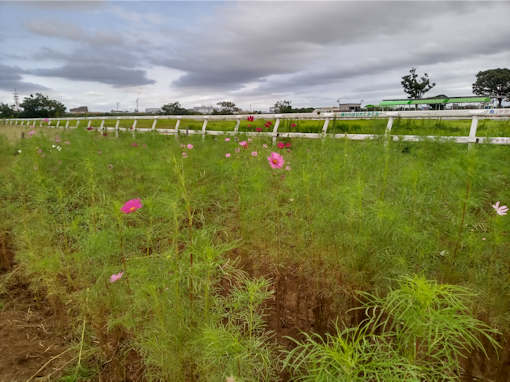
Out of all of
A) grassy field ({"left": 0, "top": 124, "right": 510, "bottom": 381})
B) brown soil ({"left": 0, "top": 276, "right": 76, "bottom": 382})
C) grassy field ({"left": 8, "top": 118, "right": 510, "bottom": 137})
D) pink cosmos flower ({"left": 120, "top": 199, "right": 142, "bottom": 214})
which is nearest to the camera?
grassy field ({"left": 0, "top": 124, "right": 510, "bottom": 381})

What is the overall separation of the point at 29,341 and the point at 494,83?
104m

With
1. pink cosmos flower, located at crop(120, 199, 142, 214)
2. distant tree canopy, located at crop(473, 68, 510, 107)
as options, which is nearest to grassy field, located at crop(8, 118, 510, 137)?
pink cosmos flower, located at crop(120, 199, 142, 214)

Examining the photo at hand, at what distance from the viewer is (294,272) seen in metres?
2.58

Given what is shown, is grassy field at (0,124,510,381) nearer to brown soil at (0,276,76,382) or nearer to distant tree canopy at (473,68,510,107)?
brown soil at (0,276,76,382)

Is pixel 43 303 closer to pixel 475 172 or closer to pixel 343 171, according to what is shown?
pixel 343 171

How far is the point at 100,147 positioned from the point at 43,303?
373 centimetres

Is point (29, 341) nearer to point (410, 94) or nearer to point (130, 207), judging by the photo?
point (130, 207)

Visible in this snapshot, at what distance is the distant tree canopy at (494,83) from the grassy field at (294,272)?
309ft

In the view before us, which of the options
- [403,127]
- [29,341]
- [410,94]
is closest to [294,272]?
[29,341]

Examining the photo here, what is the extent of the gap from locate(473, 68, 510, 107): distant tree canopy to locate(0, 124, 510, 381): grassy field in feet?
309

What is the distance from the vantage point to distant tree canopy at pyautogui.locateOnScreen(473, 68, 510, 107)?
77562mm

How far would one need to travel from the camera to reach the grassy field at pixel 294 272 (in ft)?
4.34

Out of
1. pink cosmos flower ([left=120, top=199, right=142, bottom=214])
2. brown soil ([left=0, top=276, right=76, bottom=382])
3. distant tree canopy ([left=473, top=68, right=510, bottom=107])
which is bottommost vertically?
brown soil ([left=0, top=276, right=76, bottom=382])

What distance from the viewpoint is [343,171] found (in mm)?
2934
